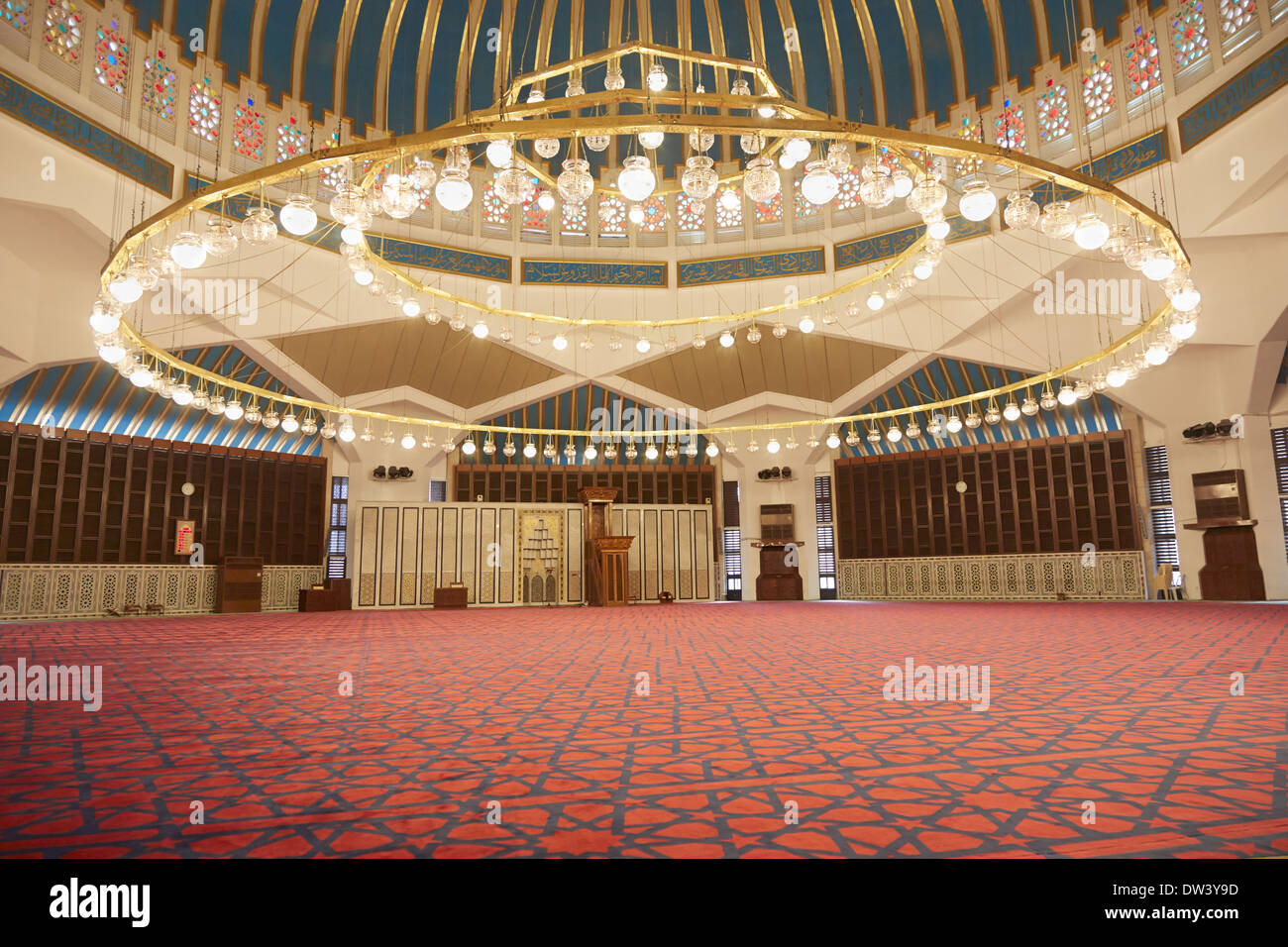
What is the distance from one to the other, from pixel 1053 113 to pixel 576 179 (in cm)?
1068

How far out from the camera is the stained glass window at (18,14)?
8195mm

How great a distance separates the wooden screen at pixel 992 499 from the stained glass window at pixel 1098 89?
5165mm

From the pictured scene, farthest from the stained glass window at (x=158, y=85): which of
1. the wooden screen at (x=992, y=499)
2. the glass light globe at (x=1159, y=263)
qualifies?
the wooden screen at (x=992, y=499)

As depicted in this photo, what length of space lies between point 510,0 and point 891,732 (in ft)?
42.0

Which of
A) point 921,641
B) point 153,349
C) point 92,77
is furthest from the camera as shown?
point 92,77

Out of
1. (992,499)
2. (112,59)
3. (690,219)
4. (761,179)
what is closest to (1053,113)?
(690,219)

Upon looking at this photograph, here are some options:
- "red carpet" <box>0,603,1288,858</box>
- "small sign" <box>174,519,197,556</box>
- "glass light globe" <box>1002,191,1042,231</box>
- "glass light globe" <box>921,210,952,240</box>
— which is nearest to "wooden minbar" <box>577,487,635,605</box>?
"small sign" <box>174,519,197,556</box>

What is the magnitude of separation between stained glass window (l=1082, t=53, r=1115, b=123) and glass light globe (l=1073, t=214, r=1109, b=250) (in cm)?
855

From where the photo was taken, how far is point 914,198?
12.9ft

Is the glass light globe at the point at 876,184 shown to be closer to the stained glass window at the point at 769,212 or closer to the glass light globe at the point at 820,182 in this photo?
the glass light globe at the point at 820,182

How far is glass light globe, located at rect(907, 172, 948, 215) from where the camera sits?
3904 millimetres

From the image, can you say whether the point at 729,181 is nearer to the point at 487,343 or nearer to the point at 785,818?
the point at 785,818

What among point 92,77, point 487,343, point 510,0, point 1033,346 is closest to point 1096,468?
point 1033,346

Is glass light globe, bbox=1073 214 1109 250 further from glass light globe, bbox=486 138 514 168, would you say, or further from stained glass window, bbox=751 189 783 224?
stained glass window, bbox=751 189 783 224
